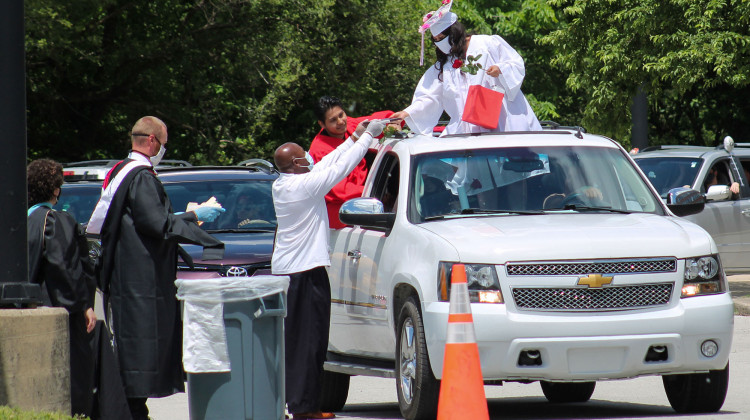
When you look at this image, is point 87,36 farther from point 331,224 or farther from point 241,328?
point 241,328

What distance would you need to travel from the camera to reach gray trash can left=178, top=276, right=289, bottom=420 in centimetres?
696

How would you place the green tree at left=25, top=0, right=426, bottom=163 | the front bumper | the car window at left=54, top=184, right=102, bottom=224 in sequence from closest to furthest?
the front bumper → the car window at left=54, top=184, right=102, bottom=224 → the green tree at left=25, top=0, right=426, bottom=163

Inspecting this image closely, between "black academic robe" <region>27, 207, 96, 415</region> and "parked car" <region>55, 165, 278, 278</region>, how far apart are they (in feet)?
11.1

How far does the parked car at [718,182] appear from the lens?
17.1m

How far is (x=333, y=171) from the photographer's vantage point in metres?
8.21

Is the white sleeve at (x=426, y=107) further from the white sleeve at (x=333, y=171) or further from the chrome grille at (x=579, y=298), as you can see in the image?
the chrome grille at (x=579, y=298)

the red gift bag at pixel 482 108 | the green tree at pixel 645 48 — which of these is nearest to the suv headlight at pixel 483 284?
the red gift bag at pixel 482 108

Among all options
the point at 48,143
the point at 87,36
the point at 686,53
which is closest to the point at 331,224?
the point at 686,53

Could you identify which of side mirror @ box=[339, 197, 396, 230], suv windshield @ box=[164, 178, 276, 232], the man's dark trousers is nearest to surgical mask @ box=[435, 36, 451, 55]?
side mirror @ box=[339, 197, 396, 230]

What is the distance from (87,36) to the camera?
26.5 meters

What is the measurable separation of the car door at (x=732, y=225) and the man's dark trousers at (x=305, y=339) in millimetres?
→ 10038

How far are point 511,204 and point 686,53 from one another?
13781 mm

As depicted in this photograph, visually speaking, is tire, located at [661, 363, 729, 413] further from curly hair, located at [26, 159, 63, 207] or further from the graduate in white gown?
curly hair, located at [26, 159, 63, 207]

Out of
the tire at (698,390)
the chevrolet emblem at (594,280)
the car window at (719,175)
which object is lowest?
the tire at (698,390)
